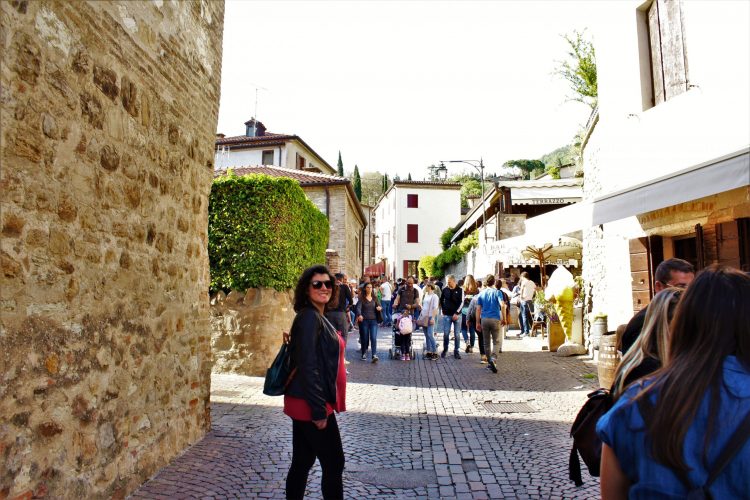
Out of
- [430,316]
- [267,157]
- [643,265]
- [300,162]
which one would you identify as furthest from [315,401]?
[300,162]

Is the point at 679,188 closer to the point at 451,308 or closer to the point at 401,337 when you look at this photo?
the point at 451,308

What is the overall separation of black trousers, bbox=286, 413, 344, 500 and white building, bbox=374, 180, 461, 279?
40.9 m

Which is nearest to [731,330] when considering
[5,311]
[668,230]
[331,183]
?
[5,311]

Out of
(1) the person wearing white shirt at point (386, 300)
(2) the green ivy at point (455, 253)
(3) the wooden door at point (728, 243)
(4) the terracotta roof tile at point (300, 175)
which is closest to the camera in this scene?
(3) the wooden door at point (728, 243)

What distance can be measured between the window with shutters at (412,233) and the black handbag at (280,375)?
136 ft

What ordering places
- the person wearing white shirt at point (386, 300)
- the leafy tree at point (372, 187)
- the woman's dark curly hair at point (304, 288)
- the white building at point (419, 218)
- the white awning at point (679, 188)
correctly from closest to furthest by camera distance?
the woman's dark curly hair at point (304, 288) → the white awning at point (679, 188) → the person wearing white shirt at point (386, 300) → the white building at point (419, 218) → the leafy tree at point (372, 187)

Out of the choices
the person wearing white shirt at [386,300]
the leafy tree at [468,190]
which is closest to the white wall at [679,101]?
the person wearing white shirt at [386,300]

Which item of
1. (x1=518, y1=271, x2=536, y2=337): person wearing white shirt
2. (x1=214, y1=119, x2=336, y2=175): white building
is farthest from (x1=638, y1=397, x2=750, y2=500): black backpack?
(x1=214, y1=119, x2=336, y2=175): white building

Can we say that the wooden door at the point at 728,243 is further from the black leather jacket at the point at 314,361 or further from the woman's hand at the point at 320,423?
the woman's hand at the point at 320,423

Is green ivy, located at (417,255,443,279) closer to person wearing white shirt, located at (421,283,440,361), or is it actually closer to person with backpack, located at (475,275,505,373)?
person wearing white shirt, located at (421,283,440,361)

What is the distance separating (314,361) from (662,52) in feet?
24.4

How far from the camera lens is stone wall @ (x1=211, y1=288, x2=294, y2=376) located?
27.4ft

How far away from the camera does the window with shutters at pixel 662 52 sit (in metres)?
7.40

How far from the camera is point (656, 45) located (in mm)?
8055
